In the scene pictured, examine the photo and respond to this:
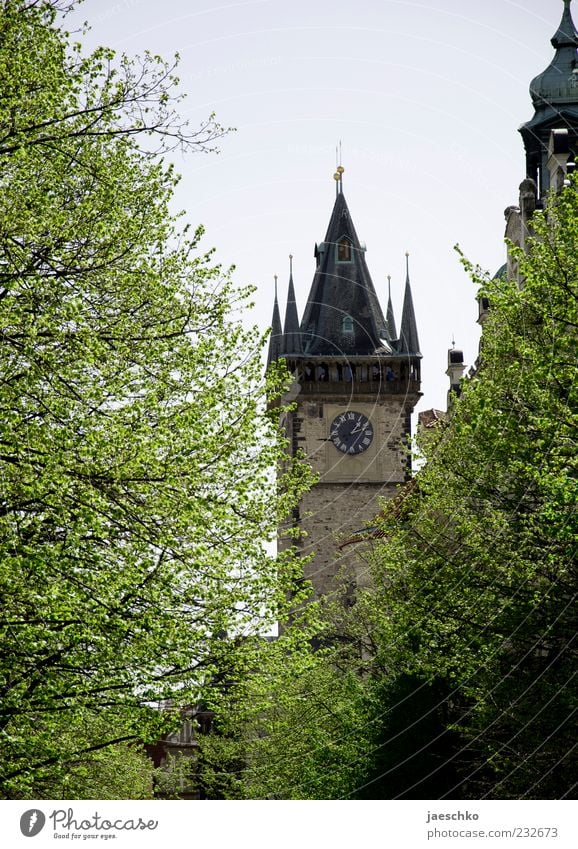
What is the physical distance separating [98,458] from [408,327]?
76.6 meters

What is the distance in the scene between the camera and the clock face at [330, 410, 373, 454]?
8725 centimetres

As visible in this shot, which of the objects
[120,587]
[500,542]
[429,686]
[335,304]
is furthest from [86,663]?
[335,304]

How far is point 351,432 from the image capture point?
88.1 meters

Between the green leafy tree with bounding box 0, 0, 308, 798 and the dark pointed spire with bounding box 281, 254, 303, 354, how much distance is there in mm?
69202

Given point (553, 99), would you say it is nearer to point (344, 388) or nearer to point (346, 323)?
point (344, 388)

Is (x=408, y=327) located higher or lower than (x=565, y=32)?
higher

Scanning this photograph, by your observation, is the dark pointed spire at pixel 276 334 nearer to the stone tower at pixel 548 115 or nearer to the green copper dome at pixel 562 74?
the stone tower at pixel 548 115

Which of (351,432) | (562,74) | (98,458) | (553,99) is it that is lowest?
(98,458)

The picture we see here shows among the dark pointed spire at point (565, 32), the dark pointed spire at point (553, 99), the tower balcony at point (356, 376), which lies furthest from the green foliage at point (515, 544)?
the tower balcony at point (356, 376)

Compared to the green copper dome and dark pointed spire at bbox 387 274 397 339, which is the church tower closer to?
dark pointed spire at bbox 387 274 397 339

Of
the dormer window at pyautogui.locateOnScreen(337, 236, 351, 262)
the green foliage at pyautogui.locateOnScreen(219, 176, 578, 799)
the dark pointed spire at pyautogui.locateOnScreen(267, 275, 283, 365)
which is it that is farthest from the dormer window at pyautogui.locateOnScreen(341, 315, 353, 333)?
the green foliage at pyautogui.locateOnScreen(219, 176, 578, 799)

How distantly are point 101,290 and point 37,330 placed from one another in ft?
7.61

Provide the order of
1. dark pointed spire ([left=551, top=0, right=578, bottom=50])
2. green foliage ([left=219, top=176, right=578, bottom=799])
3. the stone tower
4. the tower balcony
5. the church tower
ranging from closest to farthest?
green foliage ([left=219, top=176, right=578, bottom=799]) < the stone tower < dark pointed spire ([left=551, top=0, right=578, bottom=50]) < the church tower < the tower balcony

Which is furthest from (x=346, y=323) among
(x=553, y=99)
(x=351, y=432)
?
(x=553, y=99)
